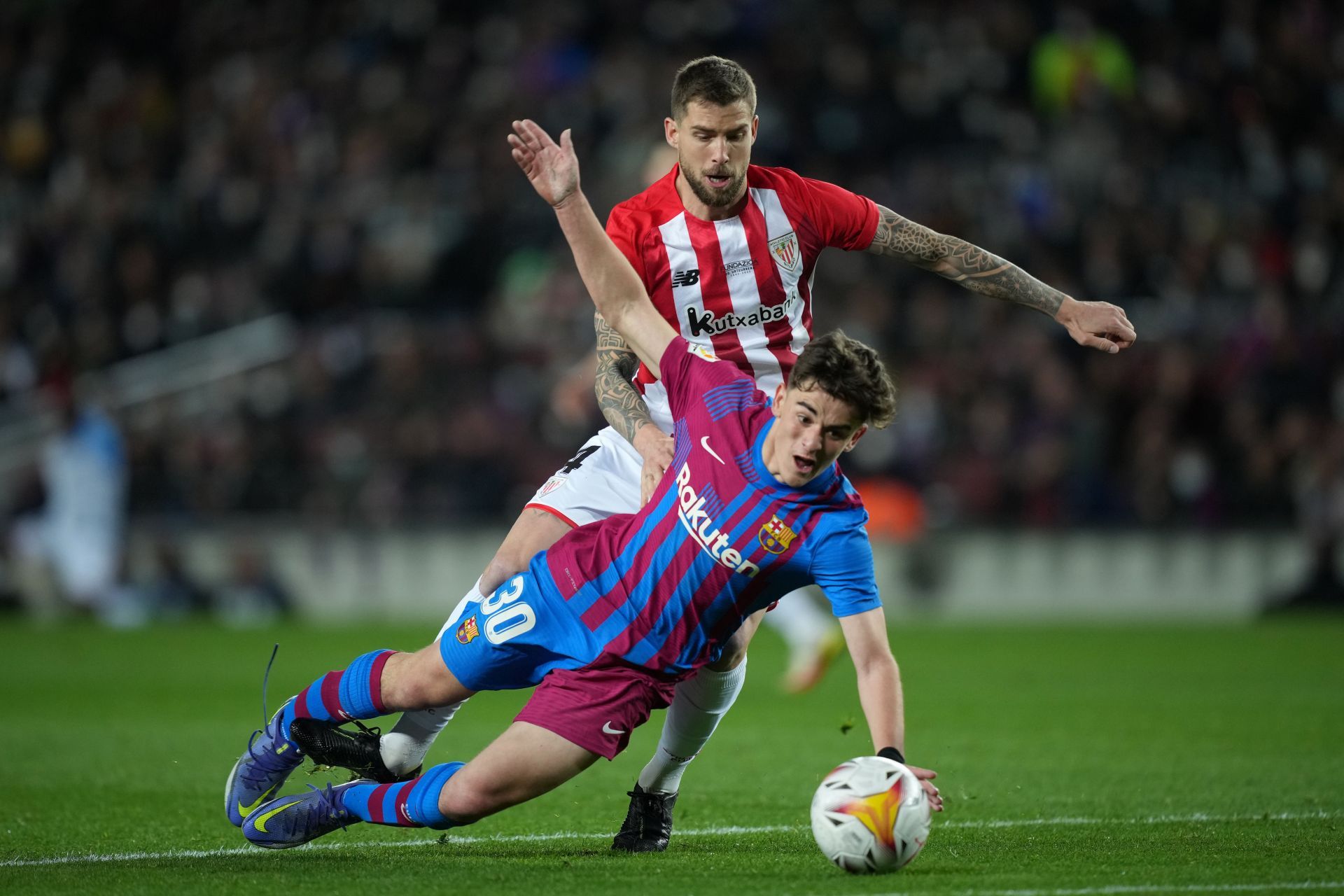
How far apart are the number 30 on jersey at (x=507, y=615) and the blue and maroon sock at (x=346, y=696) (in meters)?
0.36

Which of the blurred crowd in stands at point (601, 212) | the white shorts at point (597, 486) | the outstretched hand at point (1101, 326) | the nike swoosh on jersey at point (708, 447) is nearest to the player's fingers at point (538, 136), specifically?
the nike swoosh on jersey at point (708, 447)

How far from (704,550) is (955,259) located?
160 cm

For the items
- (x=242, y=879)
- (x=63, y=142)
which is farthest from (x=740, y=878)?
(x=63, y=142)

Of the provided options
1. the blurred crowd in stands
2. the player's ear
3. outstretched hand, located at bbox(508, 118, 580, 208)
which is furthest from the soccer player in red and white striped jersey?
the blurred crowd in stands

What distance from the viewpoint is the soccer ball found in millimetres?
4652

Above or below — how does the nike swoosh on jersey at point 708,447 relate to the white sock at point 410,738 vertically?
above

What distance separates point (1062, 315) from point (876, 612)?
1473 mm

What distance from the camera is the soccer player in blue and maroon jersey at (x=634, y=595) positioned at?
481cm

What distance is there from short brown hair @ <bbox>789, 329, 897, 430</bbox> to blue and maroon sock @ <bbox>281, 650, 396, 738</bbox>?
5.38ft

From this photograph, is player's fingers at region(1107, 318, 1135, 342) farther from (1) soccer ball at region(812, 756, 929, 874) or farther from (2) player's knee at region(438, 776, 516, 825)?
(2) player's knee at region(438, 776, 516, 825)

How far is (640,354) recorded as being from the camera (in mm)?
5465

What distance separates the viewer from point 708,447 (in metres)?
5.07

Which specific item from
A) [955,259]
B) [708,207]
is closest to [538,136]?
[708,207]

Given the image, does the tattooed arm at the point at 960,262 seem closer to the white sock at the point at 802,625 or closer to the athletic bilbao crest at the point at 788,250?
the athletic bilbao crest at the point at 788,250
